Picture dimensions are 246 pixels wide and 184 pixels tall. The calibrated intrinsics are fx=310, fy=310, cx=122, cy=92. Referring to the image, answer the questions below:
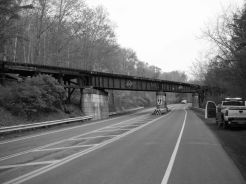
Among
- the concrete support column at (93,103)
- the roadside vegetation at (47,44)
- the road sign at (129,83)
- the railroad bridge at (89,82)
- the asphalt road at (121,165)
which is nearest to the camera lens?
the asphalt road at (121,165)

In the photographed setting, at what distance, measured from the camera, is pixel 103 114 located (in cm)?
4459

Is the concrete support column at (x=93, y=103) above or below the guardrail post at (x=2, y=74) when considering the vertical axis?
below

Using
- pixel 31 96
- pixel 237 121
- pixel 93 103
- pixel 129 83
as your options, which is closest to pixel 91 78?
pixel 93 103

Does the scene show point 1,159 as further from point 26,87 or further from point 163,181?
point 26,87

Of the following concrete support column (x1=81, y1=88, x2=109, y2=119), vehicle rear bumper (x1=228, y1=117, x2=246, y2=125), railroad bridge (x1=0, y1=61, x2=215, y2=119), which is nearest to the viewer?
vehicle rear bumper (x1=228, y1=117, x2=246, y2=125)

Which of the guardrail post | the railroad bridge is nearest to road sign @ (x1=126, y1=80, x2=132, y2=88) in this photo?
the railroad bridge

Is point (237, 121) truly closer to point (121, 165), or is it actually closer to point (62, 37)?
point (121, 165)

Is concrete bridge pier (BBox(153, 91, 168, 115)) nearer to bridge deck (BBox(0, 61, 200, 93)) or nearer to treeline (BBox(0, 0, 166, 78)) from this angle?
→ bridge deck (BBox(0, 61, 200, 93))

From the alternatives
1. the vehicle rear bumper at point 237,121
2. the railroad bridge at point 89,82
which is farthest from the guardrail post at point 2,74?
the vehicle rear bumper at point 237,121

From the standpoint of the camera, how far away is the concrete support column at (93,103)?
40.4 m

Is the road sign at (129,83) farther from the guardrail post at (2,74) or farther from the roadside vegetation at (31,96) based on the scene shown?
the guardrail post at (2,74)

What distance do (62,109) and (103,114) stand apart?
32.6 feet

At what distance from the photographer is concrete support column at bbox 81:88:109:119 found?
40.4 metres

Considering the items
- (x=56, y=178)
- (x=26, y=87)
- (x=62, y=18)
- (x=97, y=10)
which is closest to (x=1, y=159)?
(x=56, y=178)
